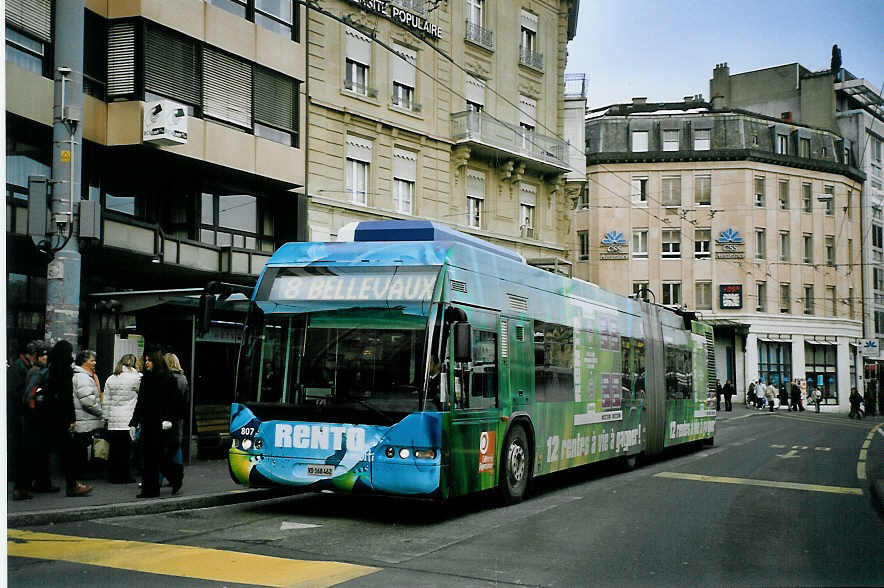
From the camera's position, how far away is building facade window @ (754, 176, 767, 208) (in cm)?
5736

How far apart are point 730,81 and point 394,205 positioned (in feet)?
141

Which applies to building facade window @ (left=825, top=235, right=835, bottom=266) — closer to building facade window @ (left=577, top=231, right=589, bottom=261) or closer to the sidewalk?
building facade window @ (left=577, top=231, right=589, bottom=261)

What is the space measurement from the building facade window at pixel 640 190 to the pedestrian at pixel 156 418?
160 feet

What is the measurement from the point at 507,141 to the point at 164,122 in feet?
55.4

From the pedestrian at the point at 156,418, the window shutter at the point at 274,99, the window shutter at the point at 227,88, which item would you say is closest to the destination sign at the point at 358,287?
the pedestrian at the point at 156,418

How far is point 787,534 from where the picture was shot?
9.75 m

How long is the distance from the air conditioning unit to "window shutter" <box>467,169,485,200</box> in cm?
1480

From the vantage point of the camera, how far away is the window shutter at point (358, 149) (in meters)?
26.5

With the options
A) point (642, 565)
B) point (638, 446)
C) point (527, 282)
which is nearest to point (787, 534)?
point (642, 565)

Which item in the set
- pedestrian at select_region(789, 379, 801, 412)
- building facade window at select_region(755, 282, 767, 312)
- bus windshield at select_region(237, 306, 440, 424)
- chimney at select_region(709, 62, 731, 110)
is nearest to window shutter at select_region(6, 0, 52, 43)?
bus windshield at select_region(237, 306, 440, 424)

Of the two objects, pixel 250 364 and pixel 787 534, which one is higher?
pixel 250 364

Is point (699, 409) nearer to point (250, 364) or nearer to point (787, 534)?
point (787, 534)

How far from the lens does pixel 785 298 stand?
57.1 meters

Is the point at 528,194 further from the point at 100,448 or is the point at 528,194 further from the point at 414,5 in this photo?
the point at 100,448
